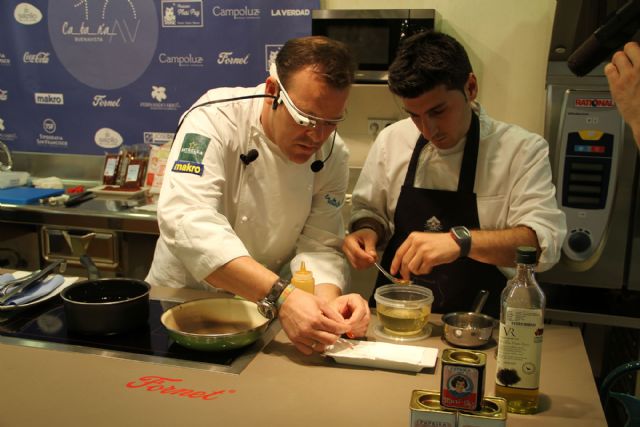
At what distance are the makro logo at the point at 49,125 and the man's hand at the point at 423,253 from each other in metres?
2.75

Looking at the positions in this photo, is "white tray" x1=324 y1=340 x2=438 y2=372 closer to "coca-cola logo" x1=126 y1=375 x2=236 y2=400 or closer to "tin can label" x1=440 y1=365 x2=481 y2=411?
"coca-cola logo" x1=126 y1=375 x2=236 y2=400

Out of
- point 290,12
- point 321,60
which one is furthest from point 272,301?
point 290,12

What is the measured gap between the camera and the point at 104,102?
11.8 feet

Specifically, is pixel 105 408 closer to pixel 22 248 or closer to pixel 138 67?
pixel 22 248

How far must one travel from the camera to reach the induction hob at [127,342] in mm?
1432

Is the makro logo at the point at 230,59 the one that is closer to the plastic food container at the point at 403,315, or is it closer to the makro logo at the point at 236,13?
the makro logo at the point at 236,13

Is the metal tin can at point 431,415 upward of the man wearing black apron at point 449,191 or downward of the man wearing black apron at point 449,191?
downward

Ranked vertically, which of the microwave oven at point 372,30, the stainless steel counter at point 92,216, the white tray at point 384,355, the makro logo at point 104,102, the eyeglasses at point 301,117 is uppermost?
the microwave oven at point 372,30

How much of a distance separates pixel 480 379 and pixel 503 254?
0.85 meters

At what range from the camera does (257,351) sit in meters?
1.50

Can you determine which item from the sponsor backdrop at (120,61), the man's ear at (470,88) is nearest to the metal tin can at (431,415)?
the man's ear at (470,88)

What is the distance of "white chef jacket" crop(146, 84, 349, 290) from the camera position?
1.62 meters

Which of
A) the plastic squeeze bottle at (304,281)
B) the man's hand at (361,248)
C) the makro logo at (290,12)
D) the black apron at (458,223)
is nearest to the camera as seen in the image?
the plastic squeeze bottle at (304,281)

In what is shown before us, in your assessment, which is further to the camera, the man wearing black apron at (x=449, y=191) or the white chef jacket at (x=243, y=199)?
the man wearing black apron at (x=449, y=191)
